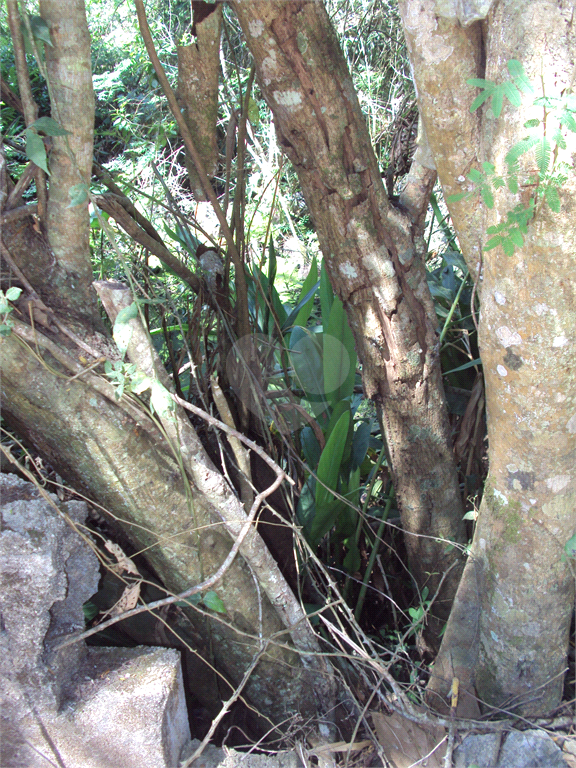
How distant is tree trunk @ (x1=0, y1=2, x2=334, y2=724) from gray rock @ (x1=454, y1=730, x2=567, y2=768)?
0.31 meters

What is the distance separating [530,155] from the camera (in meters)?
0.73

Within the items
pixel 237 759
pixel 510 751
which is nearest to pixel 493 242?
pixel 510 751

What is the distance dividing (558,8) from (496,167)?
210 millimetres

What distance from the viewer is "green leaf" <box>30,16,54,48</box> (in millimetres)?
855

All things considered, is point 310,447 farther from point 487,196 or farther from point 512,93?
point 512,93

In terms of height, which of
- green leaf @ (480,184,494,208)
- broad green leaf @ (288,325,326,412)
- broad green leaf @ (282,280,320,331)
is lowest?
broad green leaf @ (288,325,326,412)

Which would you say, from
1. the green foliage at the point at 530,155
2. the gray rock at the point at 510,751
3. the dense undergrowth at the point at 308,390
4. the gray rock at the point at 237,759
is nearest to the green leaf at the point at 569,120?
the green foliage at the point at 530,155

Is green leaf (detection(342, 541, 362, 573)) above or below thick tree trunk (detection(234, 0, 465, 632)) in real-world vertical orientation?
below

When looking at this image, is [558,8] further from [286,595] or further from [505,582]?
[286,595]

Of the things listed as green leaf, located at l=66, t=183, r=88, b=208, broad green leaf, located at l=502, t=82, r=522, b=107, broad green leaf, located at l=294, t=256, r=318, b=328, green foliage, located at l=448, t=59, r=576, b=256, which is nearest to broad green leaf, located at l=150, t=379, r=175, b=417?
green leaf, located at l=66, t=183, r=88, b=208

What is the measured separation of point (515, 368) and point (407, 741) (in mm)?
761

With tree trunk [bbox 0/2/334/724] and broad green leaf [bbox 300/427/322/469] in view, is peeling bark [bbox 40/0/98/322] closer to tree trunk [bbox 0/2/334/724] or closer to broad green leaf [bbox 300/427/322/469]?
tree trunk [bbox 0/2/334/724]

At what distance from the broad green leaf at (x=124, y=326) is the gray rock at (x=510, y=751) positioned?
988 millimetres

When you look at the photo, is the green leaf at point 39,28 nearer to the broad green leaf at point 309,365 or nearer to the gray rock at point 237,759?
the broad green leaf at point 309,365
